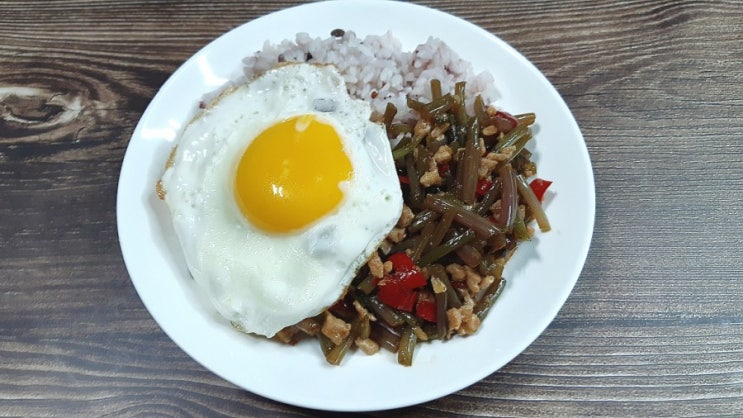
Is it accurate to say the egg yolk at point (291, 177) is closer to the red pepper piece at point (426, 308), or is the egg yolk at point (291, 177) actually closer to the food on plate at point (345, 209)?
the food on plate at point (345, 209)

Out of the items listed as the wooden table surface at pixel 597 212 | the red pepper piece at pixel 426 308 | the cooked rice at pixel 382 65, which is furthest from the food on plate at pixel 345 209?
the wooden table surface at pixel 597 212

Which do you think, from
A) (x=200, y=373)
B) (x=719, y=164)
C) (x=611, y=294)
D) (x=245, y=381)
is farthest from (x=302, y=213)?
(x=719, y=164)

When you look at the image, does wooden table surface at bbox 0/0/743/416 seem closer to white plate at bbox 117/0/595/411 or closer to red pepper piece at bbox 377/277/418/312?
white plate at bbox 117/0/595/411

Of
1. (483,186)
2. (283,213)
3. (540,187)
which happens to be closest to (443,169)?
(483,186)

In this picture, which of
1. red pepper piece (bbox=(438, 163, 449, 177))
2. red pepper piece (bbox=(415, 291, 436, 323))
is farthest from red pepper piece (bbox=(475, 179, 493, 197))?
red pepper piece (bbox=(415, 291, 436, 323))

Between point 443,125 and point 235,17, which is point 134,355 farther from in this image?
point 235,17

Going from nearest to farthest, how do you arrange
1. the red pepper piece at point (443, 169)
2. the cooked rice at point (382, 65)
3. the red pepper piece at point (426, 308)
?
the red pepper piece at point (426, 308), the red pepper piece at point (443, 169), the cooked rice at point (382, 65)

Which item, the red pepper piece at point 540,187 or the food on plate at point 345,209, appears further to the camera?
the red pepper piece at point 540,187
